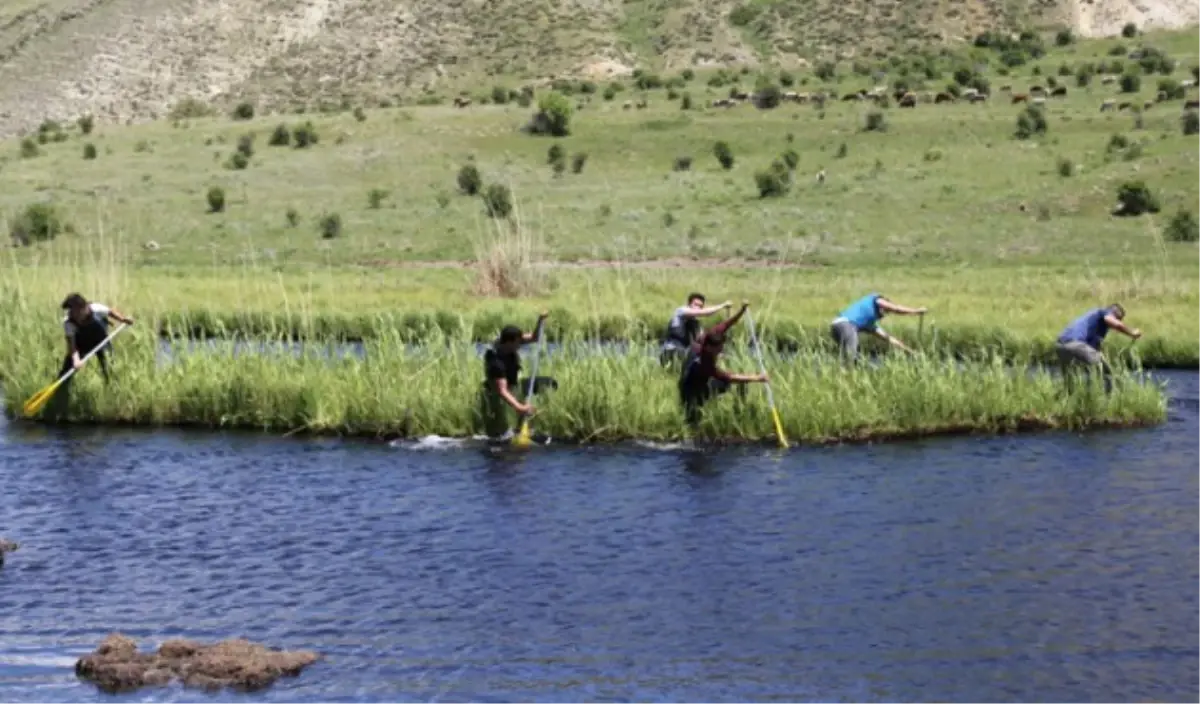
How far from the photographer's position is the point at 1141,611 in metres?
17.2

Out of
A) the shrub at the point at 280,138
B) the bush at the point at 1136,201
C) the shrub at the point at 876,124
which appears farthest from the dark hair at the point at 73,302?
the shrub at the point at 280,138

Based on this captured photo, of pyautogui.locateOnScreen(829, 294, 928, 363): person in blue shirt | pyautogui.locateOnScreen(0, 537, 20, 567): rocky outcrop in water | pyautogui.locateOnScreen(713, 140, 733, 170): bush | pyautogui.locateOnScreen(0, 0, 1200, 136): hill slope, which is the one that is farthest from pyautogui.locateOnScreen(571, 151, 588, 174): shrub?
pyautogui.locateOnScreen(0, 537, 20, 567): rocky outcrop in water

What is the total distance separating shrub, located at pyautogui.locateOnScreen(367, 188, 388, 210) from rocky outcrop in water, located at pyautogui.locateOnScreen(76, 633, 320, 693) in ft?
159

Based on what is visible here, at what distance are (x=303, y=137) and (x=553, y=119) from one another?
10.8 metres

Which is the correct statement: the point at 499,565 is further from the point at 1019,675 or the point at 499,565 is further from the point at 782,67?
the point at 782,67

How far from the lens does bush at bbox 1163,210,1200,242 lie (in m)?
50.4

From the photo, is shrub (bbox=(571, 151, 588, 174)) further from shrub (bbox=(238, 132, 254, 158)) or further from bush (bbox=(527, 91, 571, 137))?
shrub (bbox=(238, 132, 254, 158))

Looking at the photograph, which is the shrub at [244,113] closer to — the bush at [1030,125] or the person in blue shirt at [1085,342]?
the bush at [1030,125]

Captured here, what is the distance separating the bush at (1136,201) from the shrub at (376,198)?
25.2 meters

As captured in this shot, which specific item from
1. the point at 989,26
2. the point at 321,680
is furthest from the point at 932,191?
the point at 989,26

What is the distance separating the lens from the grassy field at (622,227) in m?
33.7

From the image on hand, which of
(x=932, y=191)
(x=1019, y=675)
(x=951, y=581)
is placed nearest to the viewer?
(x=1019, y=675)

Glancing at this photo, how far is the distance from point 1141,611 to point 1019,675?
2.23 metres

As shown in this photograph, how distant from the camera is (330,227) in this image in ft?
192
